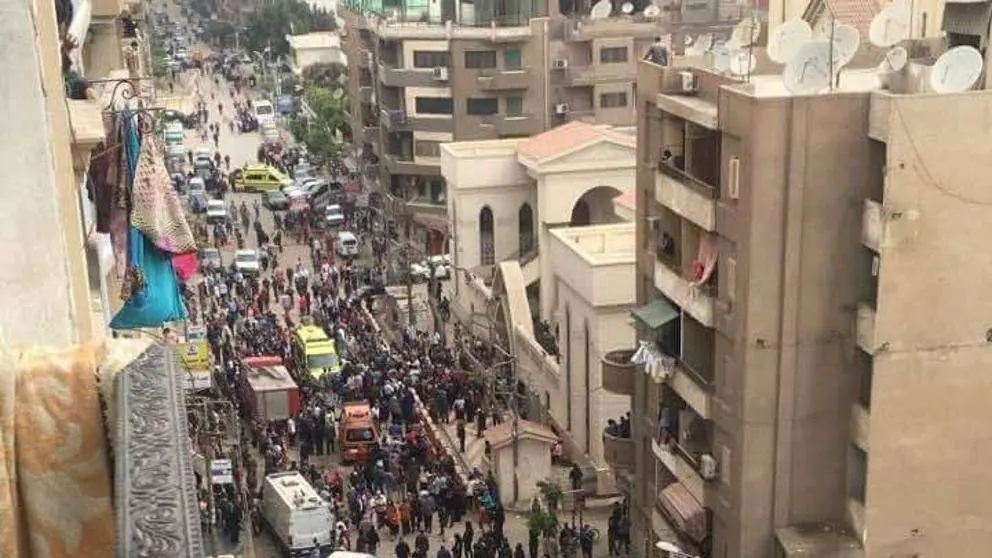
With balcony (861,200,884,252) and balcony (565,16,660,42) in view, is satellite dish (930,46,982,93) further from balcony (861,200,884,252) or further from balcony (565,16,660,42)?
balcony (565,16,660,42)

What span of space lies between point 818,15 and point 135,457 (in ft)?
75.0

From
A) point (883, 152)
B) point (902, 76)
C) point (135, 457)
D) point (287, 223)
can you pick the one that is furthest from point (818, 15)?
point (287, 223)

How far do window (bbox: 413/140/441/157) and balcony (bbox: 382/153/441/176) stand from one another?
0.44m

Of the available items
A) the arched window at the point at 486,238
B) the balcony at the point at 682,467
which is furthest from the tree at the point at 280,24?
the balcony at the point at 682,467

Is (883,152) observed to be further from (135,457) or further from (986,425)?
(135,457)

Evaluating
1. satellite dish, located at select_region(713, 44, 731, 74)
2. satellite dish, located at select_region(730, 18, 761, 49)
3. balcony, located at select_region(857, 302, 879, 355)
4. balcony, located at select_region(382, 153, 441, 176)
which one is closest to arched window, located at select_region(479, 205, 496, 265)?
balcony, located at select_region(382, 153, 441, 176)

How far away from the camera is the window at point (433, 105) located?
46.8m

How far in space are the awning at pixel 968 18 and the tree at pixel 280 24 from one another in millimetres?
79936

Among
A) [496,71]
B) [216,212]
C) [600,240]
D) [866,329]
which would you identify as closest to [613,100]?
[496,71]

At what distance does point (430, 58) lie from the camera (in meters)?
46.9

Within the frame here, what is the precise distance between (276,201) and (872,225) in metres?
42.1

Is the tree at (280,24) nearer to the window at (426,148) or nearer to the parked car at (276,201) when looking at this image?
the parked car at (276,201)

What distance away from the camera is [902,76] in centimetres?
1741

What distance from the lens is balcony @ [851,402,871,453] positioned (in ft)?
55.7
